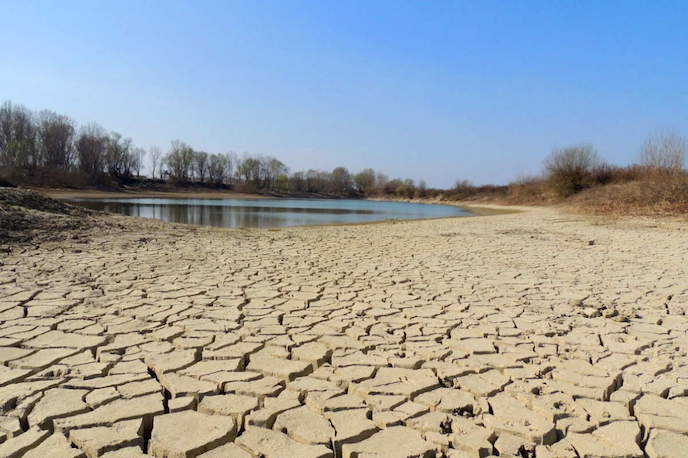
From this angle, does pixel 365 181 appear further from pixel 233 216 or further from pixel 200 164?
pixel 233 216

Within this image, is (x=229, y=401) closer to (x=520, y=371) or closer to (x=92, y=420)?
(x=92, y=420)

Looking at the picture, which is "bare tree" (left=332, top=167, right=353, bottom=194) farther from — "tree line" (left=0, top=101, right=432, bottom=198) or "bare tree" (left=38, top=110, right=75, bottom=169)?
"bare tree" (left=38, top=110, right=75, bottom=169)

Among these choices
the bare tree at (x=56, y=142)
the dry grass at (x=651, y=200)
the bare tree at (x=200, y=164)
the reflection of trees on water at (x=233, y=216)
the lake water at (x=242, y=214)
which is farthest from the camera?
the bare tree at (x=200, y=164)

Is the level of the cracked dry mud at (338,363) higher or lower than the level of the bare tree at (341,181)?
lower

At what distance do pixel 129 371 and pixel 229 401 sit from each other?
0.71 meters

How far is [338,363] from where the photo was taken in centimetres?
247

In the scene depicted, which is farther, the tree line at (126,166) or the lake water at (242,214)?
the tree line at (126,166)

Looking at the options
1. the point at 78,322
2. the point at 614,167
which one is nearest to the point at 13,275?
the point at 78,322

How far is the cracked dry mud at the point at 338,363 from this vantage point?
1729mm

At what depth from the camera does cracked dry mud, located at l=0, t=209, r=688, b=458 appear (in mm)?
1729

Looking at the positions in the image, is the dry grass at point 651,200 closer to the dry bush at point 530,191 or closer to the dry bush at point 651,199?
the dry bush at point 651,199

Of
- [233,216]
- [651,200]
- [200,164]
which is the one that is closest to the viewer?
[651,200]

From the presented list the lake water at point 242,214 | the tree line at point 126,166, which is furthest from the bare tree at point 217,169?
the lake water at point 242,214

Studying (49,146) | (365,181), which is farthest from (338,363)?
(365,181)
